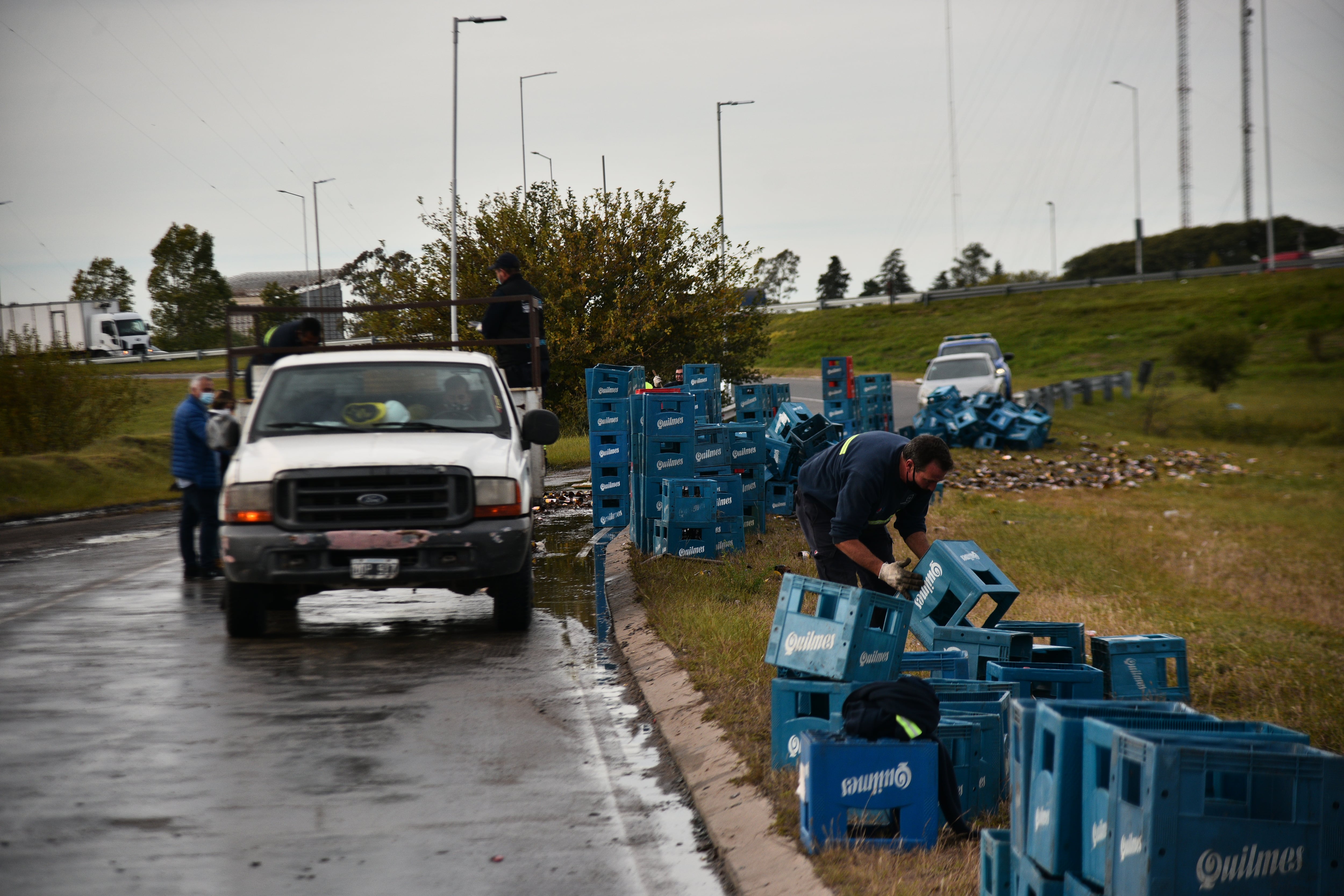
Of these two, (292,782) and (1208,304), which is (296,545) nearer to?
(292,782)

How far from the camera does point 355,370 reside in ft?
32.7

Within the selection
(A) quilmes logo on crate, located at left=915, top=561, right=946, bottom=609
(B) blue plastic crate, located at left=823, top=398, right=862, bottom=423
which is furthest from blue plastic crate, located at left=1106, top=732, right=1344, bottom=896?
(B) blue plastic crate, located at left=823, top=398, right=862, bottom=423

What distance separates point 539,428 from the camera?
32.4ft

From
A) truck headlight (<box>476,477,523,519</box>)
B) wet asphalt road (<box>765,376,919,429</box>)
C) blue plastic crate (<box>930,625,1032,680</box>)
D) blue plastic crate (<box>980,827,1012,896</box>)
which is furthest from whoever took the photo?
wet asphalt road (<box>765,376,919,429</box>)

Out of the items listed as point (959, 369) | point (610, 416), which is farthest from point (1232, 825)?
point (959, 369)

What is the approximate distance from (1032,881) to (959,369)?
1204 inches

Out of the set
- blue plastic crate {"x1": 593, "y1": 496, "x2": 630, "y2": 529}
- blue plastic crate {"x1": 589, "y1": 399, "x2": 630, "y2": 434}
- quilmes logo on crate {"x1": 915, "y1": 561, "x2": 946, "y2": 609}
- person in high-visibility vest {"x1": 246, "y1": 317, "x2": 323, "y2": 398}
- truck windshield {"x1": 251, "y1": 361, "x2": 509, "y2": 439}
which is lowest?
blue plastic crate {"x1": 593, "y1": 496, "x2": 630, "y2": 529}

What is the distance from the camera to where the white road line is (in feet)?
34.4

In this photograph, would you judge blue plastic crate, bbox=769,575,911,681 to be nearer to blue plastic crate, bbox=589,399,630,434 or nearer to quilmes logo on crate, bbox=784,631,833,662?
quilmes logo on crate, bbox=784,631,833,662

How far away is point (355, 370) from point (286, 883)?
6002 millimetres

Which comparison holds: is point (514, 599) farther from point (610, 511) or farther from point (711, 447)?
point (610, 511)

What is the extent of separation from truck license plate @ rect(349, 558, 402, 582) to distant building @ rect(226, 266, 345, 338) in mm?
2898

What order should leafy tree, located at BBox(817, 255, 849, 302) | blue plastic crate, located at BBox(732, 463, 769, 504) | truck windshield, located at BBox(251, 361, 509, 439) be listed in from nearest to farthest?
truck windshield, located at BBox(251, 361, 509, 439) < blue plastic crate, located at BBox(732, 463, 769, 504) < leafy tree, located at BBox(817, 255, 849, 302)

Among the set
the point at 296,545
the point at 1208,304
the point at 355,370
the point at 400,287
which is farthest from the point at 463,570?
the point at 400,287
